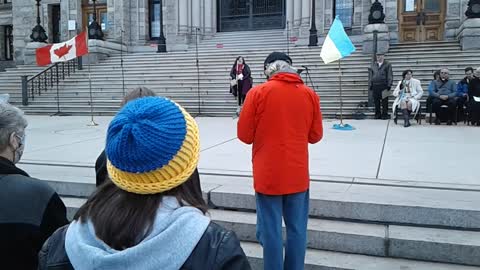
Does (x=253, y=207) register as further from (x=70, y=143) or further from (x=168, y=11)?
(x=168, y=11)

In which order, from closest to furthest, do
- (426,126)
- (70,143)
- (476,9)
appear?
1. (70,143)
2. (426,126)
3. (476,9)

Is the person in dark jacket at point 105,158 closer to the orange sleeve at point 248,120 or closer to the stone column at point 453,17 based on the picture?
the orange sleeve at point 248,120

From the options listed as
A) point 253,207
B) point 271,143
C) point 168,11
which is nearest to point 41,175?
point 253,207

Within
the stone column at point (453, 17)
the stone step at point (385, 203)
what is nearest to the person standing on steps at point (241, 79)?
the stone step at point (385, 203)

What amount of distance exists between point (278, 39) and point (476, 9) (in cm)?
929

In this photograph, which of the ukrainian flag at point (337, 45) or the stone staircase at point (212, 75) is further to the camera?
the stone staircase at point (212, 75)

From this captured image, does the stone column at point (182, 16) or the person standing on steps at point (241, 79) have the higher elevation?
the stone column at point (182, 16)

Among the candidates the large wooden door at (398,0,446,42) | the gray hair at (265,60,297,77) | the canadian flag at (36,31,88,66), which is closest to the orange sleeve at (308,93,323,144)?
the gray hair at (265,60,297,77)

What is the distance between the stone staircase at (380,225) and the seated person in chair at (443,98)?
762cm

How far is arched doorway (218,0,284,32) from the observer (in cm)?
2552

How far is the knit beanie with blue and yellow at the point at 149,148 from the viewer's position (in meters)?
1.35

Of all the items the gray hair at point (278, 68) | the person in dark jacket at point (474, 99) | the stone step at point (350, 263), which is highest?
the gray hair at point (278, 68)

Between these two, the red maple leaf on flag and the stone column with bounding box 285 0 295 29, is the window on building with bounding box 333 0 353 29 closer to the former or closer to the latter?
the stone column with bounding box 285 0 295 29

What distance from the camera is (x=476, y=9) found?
55.0 feet
